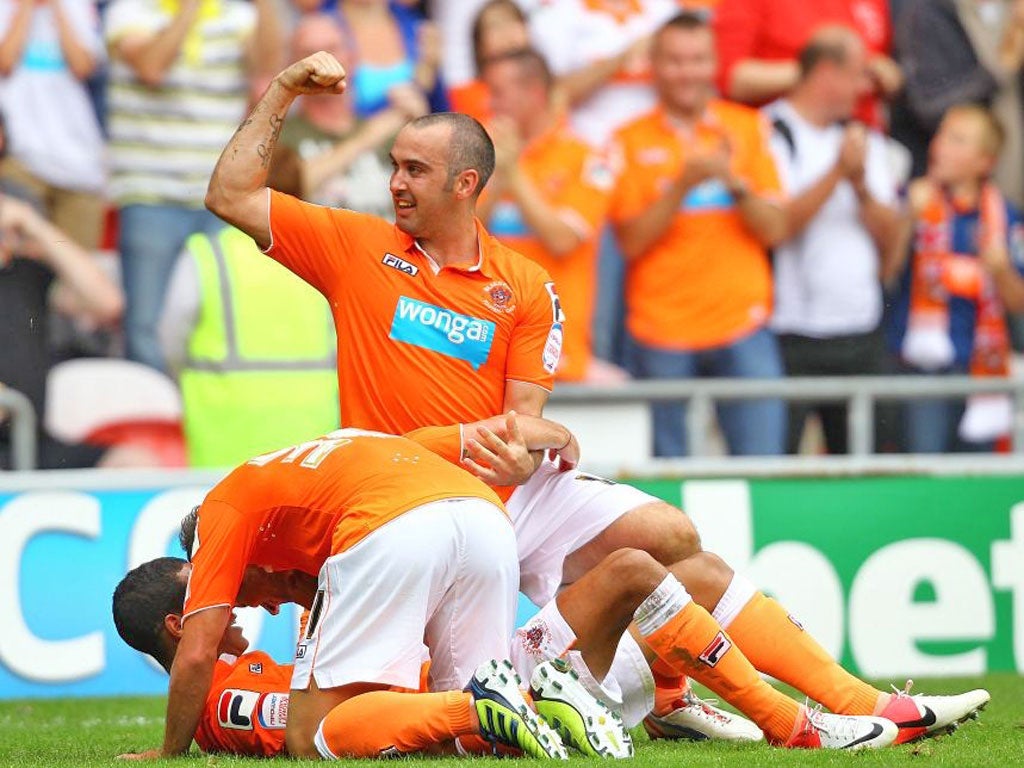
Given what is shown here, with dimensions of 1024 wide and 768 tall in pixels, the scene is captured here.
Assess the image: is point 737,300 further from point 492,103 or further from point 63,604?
point 63,604

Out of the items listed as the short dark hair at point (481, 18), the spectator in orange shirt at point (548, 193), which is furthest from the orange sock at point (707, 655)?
the short dark hair at point (481, 18)

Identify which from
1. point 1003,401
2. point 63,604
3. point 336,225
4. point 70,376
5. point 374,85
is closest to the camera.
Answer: point 336,225

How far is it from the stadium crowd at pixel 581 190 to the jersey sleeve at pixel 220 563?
13.5 feet

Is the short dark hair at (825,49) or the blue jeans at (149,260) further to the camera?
the short dark hair at (825,49)

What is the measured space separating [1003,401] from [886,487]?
71.5 inches

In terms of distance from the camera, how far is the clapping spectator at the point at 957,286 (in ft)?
39.4

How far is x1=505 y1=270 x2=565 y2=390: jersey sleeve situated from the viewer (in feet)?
22.7

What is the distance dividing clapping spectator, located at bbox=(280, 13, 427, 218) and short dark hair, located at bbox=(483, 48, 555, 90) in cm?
56

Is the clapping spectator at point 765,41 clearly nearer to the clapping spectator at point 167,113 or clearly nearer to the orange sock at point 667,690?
the clapping spectator at point 167,113

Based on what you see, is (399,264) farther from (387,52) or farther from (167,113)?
(387,52)

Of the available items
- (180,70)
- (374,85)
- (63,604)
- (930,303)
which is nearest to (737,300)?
(930,303)

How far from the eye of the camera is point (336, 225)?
22.5 feet

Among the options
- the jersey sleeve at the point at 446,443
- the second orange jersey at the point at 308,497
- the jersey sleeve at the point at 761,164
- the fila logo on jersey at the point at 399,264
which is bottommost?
the second orange jersey at the point at 308,497

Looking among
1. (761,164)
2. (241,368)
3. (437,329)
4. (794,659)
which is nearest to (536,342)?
(437,329)
